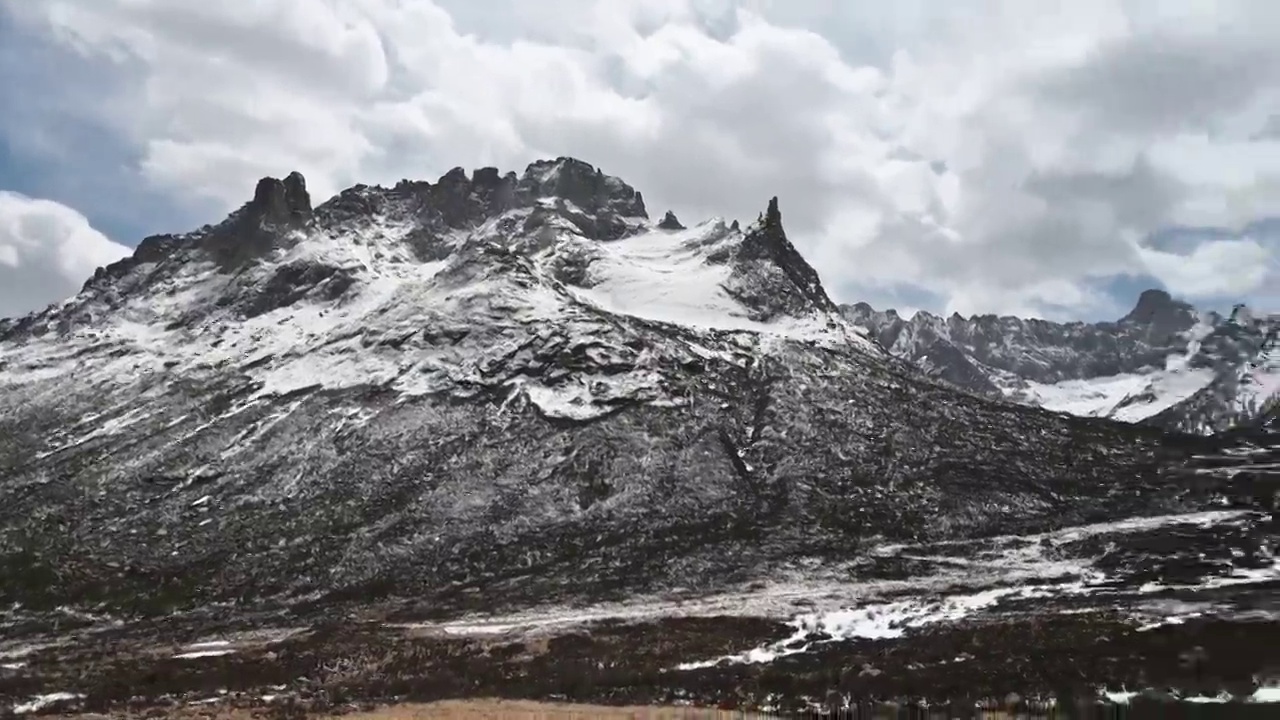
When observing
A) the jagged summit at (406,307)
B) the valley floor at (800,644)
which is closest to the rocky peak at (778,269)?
the jagged summit at (406,307)

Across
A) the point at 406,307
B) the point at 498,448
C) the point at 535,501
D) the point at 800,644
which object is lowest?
the point at 800,644

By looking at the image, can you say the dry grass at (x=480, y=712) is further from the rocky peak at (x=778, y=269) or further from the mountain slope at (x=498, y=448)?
the rocky peak at (x=778, y=269)

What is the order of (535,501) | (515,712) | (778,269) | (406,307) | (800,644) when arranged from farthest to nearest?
1. (778,269)
2. (406,307)
3. (535,501)
4. (800,644)
5. (515,712)

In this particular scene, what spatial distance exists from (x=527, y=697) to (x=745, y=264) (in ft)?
467

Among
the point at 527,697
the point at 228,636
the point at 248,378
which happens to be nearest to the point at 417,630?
the point at 228,636

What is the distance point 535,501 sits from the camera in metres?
110

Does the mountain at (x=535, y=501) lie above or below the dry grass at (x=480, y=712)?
above

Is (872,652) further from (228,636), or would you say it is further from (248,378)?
(248,378)

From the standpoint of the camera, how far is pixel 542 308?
158 meters

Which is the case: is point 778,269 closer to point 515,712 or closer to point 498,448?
point 498,448

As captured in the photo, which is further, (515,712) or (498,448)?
(498,448)

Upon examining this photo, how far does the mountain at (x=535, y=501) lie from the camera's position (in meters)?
66.6

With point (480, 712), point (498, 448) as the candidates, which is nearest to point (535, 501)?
point (498, 448)

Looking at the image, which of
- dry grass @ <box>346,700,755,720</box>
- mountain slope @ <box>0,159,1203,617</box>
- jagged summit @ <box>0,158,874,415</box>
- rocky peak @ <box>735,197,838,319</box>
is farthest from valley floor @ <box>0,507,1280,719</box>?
rocky peak @ <box>735,197,838,319</box>
